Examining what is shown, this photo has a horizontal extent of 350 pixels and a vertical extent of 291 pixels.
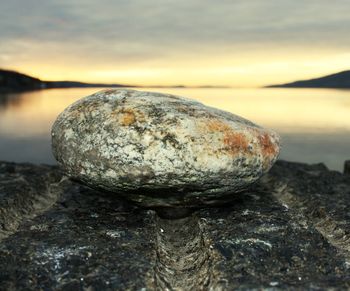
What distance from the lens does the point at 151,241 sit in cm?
646

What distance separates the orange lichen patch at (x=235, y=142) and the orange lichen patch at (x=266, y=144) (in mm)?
438

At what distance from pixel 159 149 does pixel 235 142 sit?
1.30 m

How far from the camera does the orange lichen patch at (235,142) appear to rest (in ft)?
22.6

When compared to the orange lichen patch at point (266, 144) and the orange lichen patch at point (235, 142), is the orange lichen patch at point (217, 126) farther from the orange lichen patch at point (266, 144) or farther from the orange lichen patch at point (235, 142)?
the orange lichen patch at point (266, 144)

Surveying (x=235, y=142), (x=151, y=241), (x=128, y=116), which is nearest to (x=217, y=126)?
(x=235, y=142)

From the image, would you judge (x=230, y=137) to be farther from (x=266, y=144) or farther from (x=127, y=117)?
(x=127, y=117)

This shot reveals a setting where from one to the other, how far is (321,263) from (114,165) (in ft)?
11.4

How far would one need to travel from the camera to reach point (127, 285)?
5297 millimetres

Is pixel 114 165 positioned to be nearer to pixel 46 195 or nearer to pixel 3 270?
pixel 3 270

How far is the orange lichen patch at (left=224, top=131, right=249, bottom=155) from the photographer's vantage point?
689 centimetres

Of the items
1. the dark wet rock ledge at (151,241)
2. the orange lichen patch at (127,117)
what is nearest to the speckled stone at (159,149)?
the orange lichen patch at (127,117)

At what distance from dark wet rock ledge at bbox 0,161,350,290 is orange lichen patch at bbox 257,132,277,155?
3.63 ft

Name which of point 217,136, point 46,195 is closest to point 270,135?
point 217,136

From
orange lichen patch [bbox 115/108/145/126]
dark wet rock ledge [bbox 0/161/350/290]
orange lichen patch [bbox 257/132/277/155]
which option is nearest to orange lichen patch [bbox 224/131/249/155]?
orange lichen patch [bbox 257/132/277/155]
